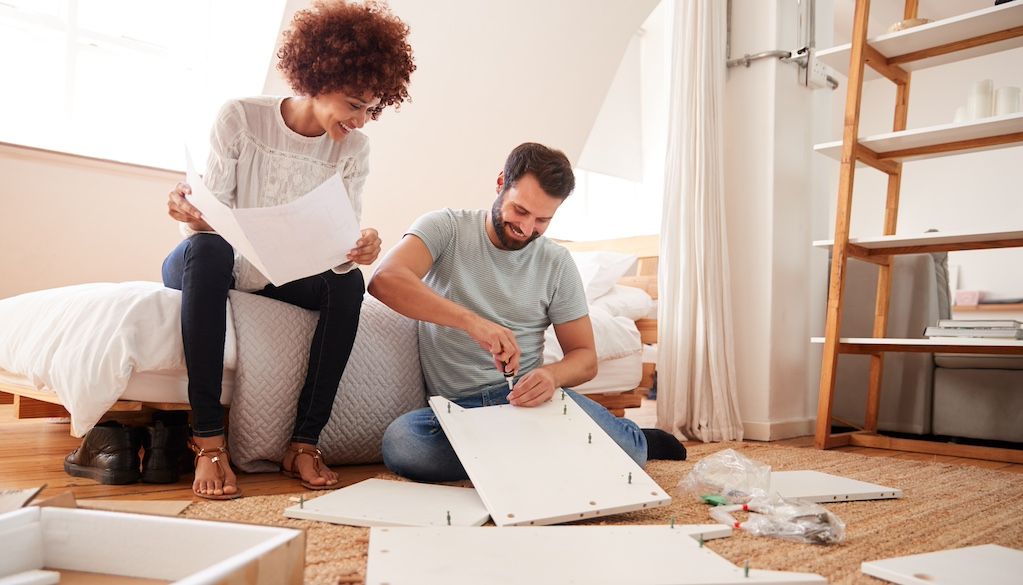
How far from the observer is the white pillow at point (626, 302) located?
2744mm

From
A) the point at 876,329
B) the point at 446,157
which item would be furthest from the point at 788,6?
the point at 446,157

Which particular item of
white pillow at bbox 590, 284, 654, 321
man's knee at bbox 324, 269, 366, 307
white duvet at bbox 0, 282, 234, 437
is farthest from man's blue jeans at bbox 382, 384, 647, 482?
white pillow at bbox 590, 284, 654, 321

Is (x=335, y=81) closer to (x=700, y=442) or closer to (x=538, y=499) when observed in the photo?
(x=538, y=499)

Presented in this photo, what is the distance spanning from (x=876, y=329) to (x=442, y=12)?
196cm

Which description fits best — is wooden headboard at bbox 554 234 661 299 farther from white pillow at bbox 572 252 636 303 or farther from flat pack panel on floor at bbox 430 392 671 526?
flat pack panel on floor at bbox 430 392 671 526

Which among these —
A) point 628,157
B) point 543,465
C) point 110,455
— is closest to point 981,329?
point 543,465

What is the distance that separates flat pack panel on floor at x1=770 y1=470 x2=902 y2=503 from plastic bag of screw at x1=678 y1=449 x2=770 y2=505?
0.05 metres

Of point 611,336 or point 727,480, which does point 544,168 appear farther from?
point 611,336

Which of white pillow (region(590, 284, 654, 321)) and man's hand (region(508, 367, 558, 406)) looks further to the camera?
white pillow (region(590, 284, 654, 321))

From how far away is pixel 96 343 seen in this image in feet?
4.44

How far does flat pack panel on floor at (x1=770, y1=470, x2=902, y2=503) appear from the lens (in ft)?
4.75

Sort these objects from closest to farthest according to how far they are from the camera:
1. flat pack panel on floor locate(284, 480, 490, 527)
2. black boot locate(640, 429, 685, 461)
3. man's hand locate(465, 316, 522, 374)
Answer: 1. flat pack panel on floor locate(284, 480, 490, 527)
2. man's hand locate(465, 316, 522, 374)
3. black boot locate(640, 429, 685, 461)

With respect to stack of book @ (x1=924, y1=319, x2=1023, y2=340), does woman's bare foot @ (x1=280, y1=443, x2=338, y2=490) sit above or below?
below

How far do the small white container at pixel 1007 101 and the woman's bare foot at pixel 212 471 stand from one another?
2.32m
